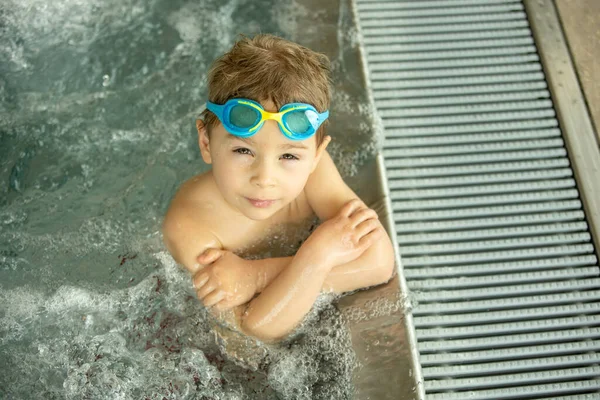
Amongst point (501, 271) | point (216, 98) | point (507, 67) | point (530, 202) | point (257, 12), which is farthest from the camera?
point (257, 12)

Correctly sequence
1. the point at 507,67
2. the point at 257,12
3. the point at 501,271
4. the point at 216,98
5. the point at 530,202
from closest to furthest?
the point at 216,98 → the point at 501,271 → the point at 530,202 → the point at 507,67 → the point at 257,12

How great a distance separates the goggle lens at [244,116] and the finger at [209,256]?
444 mm

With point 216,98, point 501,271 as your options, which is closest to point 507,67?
point 501,271

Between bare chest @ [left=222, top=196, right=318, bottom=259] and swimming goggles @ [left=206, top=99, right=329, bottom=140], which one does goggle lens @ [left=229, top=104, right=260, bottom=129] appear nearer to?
swimming goggles @ [left=206, top=99, right=329, bottom=140]

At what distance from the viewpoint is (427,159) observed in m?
2.41

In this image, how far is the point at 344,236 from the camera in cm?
191

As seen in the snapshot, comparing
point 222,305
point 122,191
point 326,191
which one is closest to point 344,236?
point 326,191

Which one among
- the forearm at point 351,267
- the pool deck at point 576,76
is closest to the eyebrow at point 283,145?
the forearm at point 351,267

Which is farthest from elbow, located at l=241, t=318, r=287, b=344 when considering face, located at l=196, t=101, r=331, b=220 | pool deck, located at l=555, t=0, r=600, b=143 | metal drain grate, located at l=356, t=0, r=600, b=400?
pool deck, located at l=555, t=0, r=600, b=143

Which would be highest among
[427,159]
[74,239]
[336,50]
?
[336,50]

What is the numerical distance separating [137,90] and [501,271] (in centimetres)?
155

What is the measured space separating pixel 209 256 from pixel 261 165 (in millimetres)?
380

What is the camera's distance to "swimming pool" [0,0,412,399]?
200cm

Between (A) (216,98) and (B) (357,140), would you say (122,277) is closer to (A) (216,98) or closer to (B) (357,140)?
(A) (216,98)
